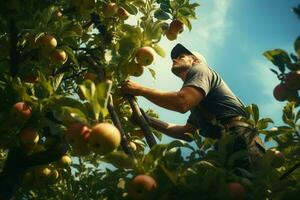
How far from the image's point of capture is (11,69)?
3609 mm

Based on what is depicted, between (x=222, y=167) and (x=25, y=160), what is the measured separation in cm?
181

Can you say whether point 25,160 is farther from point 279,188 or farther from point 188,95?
point 279,188

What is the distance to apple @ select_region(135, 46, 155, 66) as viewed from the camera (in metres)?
3.26

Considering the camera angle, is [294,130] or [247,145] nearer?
[294,130]

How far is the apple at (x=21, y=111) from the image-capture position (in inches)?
114

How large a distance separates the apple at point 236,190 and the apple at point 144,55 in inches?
53.9

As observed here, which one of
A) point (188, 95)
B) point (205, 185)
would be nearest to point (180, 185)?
point (205, 185)

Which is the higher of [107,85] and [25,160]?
[107,85]

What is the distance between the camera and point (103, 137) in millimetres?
2232

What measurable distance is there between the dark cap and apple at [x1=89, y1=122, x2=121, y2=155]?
2.89 m

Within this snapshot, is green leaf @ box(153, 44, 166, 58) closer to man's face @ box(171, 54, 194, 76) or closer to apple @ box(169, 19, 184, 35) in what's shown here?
apple @ box(169, 19, 184, 35)

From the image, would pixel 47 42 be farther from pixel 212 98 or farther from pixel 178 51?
pixel 178 51

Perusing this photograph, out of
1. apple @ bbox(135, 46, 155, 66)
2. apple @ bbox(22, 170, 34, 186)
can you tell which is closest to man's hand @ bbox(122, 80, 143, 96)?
apple @ bbox(135, 46, 155, 66)

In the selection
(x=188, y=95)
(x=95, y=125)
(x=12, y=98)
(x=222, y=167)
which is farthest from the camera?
(x=188, y=95)
